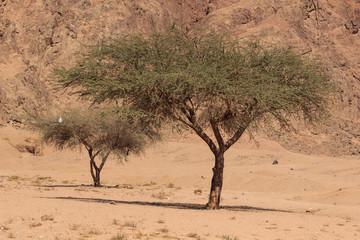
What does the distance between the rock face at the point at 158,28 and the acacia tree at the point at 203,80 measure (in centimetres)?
4603

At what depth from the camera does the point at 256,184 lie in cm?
3597

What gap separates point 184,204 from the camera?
22094mm

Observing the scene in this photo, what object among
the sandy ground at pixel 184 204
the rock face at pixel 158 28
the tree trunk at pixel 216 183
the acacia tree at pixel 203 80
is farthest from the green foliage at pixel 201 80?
the rock face at pixel 158 28

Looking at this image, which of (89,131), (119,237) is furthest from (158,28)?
(119,237)

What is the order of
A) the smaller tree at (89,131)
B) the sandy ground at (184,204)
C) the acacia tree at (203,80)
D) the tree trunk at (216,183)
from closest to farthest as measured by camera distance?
the sandy ground at (184,204)
the acacia tree at (203,80)
the tree trunk at (216,183)
the smaller tree at (89,131)

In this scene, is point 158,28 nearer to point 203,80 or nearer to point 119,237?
point 203,80

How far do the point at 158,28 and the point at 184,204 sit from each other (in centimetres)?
5001

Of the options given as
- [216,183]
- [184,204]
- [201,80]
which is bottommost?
[184,204]

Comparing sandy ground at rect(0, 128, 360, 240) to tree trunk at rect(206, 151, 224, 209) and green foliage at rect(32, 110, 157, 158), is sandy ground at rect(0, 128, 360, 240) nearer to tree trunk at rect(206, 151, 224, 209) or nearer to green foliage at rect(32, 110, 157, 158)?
tree trunk at rect(206, 151, 224, 209)

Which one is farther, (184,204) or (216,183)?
(184,204)

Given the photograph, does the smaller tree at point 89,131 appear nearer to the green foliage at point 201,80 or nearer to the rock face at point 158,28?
the green foliage at point 201,80

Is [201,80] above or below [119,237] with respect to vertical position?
above

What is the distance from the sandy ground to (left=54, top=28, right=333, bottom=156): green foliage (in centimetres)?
370

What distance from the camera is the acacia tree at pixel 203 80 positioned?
17062 mm
